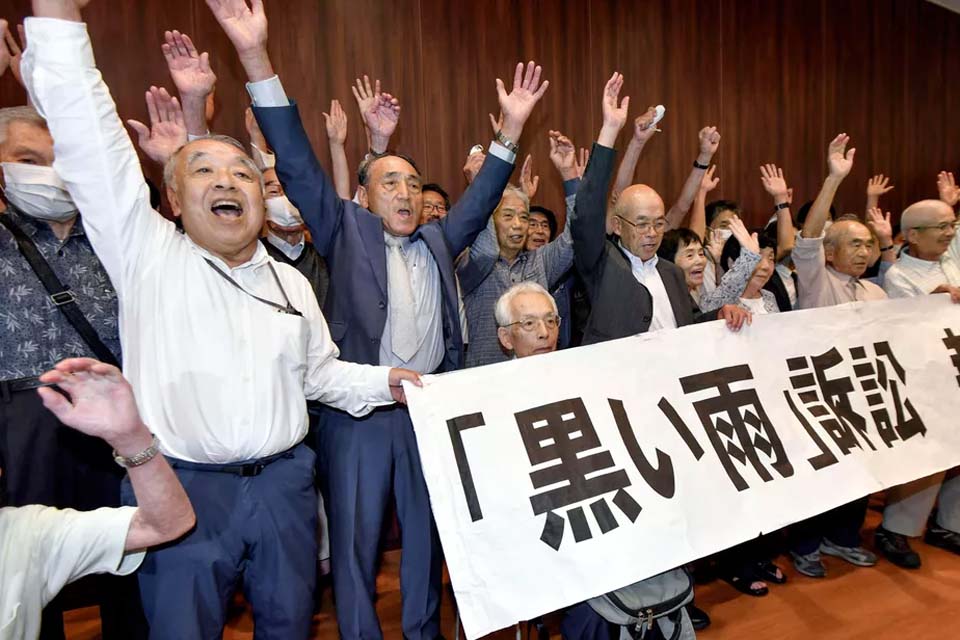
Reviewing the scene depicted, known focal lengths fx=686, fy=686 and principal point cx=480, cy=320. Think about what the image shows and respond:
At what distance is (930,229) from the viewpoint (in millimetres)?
3283

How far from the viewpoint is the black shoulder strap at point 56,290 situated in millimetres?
1818

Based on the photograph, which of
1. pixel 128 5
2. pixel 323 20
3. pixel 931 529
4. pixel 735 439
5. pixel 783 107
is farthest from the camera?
pixel 783 107

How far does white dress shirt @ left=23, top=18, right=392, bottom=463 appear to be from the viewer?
4.72ft

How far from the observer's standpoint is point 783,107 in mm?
5359

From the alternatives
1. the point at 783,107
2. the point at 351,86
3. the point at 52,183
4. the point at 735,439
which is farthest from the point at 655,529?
the point at 783,107

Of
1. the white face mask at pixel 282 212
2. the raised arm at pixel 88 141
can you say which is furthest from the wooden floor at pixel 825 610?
the raised arm at pixel 88 141

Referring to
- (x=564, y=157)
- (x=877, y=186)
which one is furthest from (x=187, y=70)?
(x=877, y=186)

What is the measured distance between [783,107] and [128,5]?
179 inches

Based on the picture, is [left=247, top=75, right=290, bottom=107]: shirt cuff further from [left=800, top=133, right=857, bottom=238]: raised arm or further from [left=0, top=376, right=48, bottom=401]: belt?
[left=800, top=133, right=857, bottom=238]: raised arm

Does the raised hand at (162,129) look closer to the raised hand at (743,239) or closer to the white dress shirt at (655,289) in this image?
the white dress shirt at (655,289)

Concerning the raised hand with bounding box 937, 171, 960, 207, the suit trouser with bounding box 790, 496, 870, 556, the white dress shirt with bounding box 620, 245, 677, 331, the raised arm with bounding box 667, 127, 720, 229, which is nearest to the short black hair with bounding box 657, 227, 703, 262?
the white dress shirt with bounding box 620, 245, 677, 331

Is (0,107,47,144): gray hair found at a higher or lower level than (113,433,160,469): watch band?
higher

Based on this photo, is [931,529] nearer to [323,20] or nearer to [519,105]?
[519,105]

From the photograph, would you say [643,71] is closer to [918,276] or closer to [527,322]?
[918,276]
